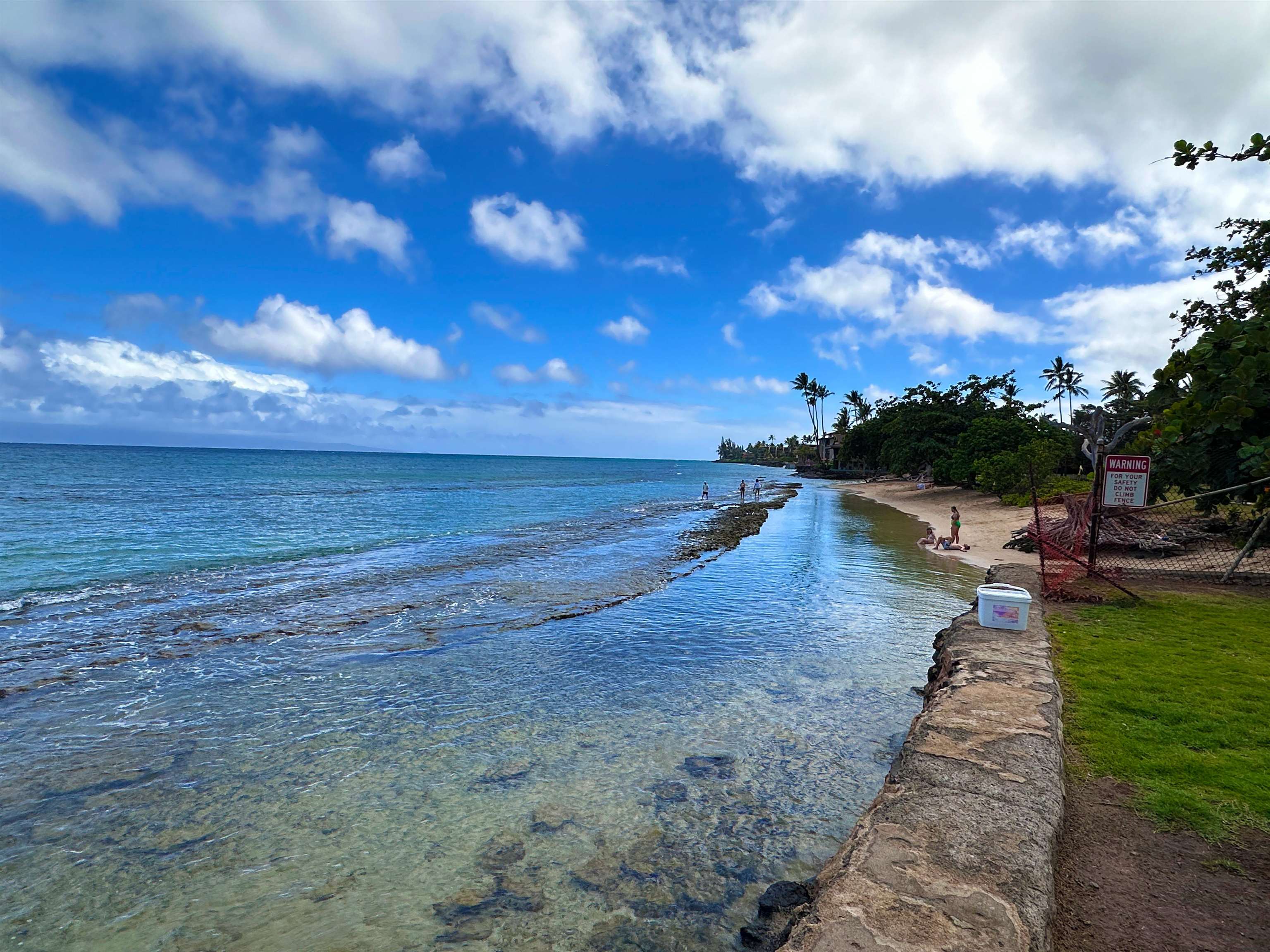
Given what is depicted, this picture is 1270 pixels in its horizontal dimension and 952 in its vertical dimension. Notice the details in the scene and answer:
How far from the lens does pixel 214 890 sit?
4.56m

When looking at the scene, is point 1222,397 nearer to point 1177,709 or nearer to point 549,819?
point 1177,709

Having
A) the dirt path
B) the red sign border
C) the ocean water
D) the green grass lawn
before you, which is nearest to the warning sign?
the red sign border

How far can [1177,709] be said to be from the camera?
5.61 m

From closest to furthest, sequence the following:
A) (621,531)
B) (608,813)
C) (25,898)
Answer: (25,898), (608,813), (621,531)

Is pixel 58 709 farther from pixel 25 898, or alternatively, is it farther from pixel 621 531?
pixel 621 531

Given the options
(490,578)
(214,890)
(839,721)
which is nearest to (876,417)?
(490,578)

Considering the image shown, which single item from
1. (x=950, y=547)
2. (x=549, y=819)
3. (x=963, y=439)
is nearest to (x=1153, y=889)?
(x=549, y=819)

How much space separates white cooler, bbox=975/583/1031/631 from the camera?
8055mm

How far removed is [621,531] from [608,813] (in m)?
24.4

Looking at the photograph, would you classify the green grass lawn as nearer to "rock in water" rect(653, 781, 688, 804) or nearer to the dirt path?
the dirt path

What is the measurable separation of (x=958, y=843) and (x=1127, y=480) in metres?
9.48

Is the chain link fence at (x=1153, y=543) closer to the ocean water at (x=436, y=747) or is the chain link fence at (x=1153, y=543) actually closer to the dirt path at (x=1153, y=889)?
the ocean water at (x=436, y=747)

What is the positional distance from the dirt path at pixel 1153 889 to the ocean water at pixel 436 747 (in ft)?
6.28

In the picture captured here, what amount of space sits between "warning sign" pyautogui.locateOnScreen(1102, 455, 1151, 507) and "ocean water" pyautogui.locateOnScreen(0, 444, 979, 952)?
149 inches
